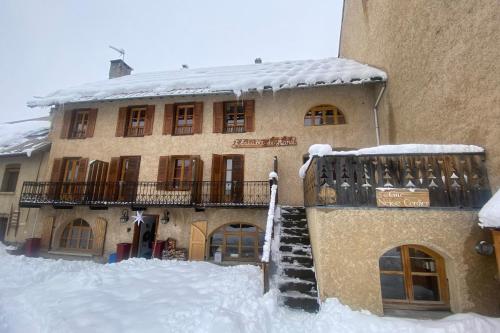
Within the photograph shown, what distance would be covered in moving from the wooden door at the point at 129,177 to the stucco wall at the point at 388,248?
8.70 meters

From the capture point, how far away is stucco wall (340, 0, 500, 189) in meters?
4.22

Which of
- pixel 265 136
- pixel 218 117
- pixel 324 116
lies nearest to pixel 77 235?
pixel 218 117

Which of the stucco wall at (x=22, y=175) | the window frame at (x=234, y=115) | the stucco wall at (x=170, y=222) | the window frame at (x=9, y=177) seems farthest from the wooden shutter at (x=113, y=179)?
the window frame at (x=9, y=177)

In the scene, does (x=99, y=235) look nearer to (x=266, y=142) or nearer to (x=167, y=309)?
(x=167, y=309)

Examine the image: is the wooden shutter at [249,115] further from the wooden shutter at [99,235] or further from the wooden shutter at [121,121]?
the wooden shutter at [99,235]

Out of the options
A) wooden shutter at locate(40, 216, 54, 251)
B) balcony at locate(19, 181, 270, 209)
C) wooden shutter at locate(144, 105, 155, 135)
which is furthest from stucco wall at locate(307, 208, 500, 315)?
wooden shutter at locate(40, 216, 54, 251)

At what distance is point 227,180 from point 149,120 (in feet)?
15.6

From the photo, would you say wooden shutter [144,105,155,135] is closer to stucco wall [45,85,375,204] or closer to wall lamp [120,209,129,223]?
stucco wall [45,85,375,204]

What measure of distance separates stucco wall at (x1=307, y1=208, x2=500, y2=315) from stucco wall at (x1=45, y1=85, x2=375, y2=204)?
4991 mm

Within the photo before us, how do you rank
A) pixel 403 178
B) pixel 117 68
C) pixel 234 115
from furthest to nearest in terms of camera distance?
pixel 117 68 < pixel 234 115 < pixel 403 178

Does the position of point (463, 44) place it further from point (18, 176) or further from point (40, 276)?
point (18, 176)

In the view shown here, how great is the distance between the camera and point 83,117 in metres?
12.3

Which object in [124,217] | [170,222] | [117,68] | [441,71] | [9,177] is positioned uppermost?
[117,68]

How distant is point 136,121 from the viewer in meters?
11.8
